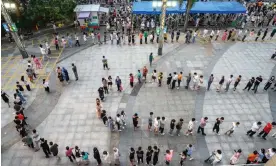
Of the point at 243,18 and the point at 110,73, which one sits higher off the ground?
the point at 243,18

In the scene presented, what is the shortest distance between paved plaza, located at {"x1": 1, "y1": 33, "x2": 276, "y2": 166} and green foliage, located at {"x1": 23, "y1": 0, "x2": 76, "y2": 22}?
5251 millimetres

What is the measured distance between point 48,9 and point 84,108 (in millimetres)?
12886

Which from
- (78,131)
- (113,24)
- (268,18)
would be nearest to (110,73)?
(78,131)

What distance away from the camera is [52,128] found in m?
12.3

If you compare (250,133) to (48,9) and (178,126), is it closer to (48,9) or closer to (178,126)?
(178,126)

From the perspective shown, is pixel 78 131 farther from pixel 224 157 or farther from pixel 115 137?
pixel 224 157

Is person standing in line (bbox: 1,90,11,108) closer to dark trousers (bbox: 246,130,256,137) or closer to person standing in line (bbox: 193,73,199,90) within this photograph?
person standing in line (bbox: 193,73,199,90)

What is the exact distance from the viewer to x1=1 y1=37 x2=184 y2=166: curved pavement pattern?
11039 millimetres

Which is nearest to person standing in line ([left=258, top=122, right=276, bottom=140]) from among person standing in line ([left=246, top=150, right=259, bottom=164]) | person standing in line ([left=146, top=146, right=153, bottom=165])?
person standing in line ([left=246, top=150, right=259, bottom=164])

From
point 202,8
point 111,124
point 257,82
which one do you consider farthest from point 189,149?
point 202,8

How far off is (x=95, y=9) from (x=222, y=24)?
14.2 metres

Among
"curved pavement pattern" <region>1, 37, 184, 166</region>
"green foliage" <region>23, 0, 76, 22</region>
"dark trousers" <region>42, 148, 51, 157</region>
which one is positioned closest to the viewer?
"dark trousers" <region>42, 148, 51, 157</region>

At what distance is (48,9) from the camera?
69.6 ft

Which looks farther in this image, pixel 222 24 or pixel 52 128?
pixel 222 24
